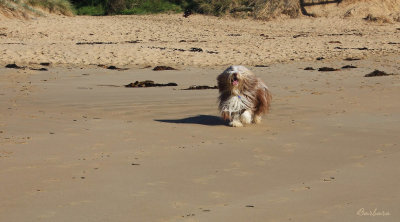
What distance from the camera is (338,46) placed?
2267 cm

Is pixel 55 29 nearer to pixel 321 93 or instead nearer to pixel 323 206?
pixel 321 93

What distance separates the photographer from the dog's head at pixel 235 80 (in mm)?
9453

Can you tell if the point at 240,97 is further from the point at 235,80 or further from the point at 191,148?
the point at 191,148

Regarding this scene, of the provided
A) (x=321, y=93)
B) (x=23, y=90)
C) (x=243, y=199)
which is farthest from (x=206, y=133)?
(x=23, y=90)

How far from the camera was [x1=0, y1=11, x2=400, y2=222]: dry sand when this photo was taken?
5660 mm

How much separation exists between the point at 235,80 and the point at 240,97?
1.00 ft

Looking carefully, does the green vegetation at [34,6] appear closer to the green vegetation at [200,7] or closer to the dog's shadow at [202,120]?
the green vegetation at [200,7]

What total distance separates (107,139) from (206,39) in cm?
1624

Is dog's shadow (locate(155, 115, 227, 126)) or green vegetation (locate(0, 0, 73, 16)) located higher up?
green vegetation (locate(0, 0, 73, 16))

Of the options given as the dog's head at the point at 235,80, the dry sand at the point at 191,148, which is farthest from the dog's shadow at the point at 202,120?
the dog's head at the point at 235,80

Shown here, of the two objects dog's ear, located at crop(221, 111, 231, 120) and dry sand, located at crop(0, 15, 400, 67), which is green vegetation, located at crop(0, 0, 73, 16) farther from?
dog's ear, located at crop(221, 111, 231, 120)

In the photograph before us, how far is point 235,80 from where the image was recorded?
9.45 meters

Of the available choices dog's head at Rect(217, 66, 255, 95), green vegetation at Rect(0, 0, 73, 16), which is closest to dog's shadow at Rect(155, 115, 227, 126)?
dog's head at Rect(217, 66, 255, 95)

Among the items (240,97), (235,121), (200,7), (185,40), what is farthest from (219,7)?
(235,121)
